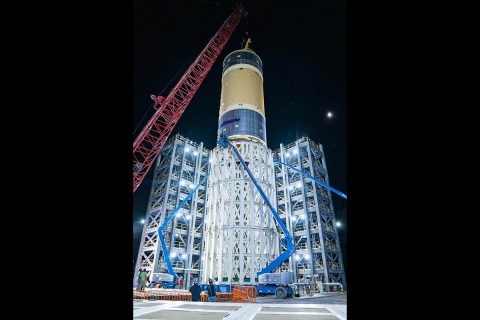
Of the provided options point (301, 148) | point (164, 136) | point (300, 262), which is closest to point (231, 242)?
point (300, 262)

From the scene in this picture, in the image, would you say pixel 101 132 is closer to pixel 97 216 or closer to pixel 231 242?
pixel 97 216

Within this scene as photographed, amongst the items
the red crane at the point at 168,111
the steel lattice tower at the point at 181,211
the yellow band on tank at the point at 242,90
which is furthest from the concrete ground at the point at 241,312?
the red crane at the point at 168,111

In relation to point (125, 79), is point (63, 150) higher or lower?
lower

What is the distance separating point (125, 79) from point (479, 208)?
12.8 feet

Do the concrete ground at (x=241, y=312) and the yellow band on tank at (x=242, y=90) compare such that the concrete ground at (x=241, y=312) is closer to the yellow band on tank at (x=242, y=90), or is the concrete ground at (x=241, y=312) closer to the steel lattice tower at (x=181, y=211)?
the yellow band on tank at (x=242, y=90)

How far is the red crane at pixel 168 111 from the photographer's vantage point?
4716 centimetres

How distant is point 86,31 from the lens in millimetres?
3123

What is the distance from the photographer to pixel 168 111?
161 ft

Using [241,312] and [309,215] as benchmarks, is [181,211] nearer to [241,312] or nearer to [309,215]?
[309,215]

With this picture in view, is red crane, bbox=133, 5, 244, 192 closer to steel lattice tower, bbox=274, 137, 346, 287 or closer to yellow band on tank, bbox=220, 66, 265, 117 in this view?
yellow band on tank, bbox=220, 66, 265, 117

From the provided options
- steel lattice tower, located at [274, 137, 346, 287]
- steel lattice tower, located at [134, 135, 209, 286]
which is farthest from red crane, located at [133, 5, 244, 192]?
steel lattice tower, located at [274, 137, 346, 287]

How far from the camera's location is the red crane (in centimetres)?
4716

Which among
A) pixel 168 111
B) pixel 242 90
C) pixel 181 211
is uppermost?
pixel 168 111

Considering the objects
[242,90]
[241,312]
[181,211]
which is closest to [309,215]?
[181,211]
